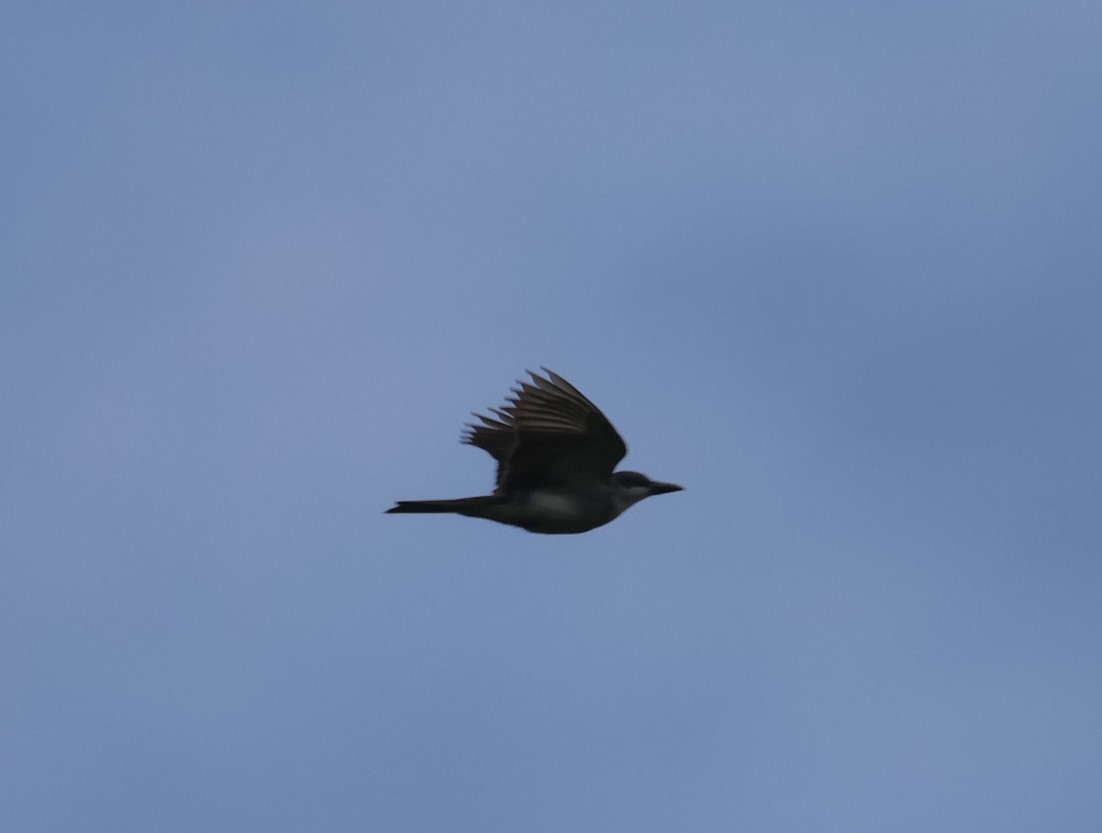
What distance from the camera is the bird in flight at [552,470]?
61.4 ft

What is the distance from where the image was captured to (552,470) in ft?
63.1

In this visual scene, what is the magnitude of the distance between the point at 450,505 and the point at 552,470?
3.58ft

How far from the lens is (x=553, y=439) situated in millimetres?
18891

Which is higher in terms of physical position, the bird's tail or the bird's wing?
the bird's wing

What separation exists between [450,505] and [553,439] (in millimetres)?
1267

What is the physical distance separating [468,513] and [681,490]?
91.5 inches

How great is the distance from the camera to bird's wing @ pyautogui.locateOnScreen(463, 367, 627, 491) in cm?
1859

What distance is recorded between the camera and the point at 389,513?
1883cm

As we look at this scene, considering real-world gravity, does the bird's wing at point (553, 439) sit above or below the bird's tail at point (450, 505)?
above

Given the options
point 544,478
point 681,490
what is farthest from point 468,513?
point 681,490

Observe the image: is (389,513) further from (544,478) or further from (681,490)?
(681,490)

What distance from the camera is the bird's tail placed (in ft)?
62.0

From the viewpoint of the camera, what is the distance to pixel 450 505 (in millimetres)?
19156

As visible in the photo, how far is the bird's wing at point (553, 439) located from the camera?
732 inches
